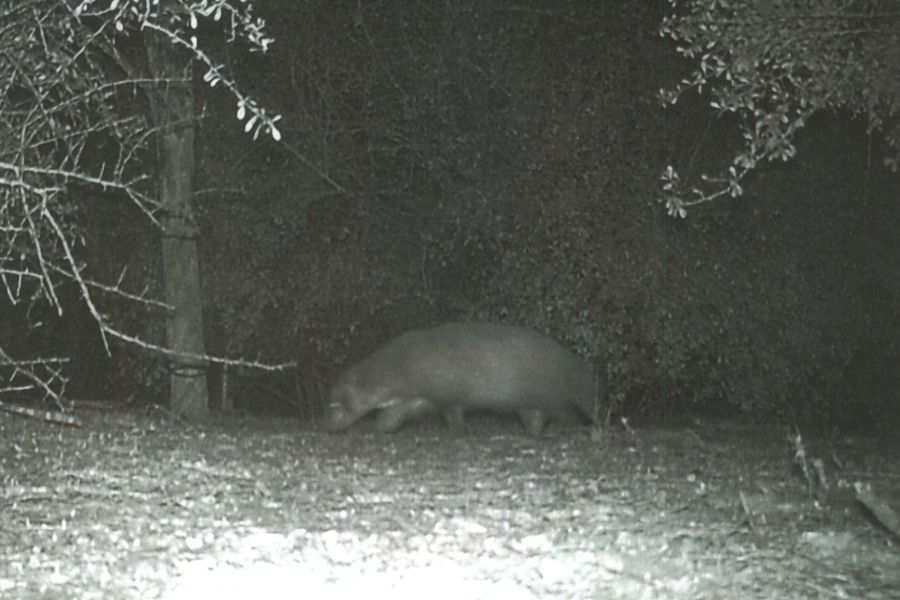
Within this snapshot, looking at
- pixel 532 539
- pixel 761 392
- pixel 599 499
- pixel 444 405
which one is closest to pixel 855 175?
pixel 761 392

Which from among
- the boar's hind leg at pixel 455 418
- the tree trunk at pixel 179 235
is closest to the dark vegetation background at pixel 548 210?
the tree trunk at pixel 179 235

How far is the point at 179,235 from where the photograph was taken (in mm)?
11164

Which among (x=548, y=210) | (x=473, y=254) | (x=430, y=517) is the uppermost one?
(x=548, y=210)

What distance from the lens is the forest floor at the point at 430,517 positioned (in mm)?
4910

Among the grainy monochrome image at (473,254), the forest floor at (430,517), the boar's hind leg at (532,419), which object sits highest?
the grainy monochrome image at (473,254)

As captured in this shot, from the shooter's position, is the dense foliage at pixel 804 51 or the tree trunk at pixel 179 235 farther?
the tree trunk at pixel 179 235

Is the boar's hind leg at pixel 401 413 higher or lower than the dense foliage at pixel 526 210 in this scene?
lower

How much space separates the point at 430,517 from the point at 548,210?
16.0 feet

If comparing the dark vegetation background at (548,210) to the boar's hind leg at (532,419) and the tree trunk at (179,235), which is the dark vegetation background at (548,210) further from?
the boar's hind leg at (532,419)

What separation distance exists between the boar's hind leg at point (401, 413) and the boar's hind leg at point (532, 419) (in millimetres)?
692

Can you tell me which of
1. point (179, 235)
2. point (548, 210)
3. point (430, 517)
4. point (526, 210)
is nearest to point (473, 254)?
point (526, 210)

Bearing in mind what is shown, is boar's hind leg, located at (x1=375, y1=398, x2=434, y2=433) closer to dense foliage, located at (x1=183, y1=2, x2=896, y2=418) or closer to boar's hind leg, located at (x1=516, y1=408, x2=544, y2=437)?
boar's hind leg, located at (x1=516, y1=408, x2=544, y2=437)

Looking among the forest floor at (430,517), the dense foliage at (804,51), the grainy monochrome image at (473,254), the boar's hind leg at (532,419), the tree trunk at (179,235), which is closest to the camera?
the forest floor at (430,517)

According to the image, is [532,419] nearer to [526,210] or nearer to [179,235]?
[526,210]
